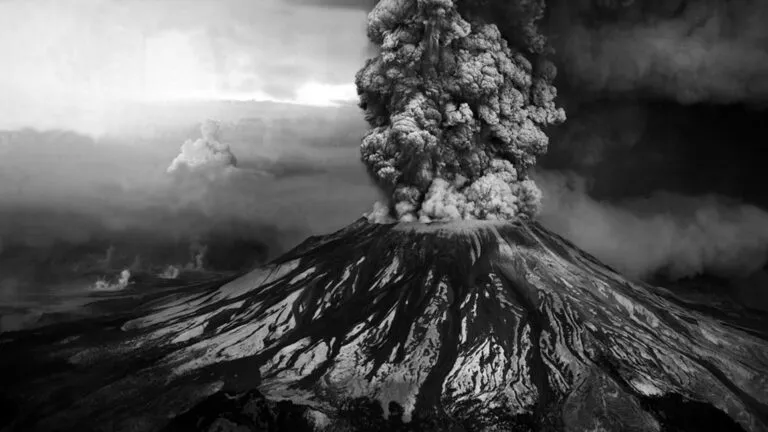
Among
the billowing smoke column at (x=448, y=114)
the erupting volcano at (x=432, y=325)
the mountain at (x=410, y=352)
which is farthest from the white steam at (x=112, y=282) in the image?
the billowing smoke column at (x=448, y=114)

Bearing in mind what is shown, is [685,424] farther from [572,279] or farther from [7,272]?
[7,272]

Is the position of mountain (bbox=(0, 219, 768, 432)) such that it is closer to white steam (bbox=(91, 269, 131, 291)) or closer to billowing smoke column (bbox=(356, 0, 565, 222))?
billowing smoke column (bbox=(356, 0, 565, 222))

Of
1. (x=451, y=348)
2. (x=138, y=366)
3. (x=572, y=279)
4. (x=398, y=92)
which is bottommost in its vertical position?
(x=138, y=366)

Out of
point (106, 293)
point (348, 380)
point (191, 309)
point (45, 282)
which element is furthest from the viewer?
point (45, 282)

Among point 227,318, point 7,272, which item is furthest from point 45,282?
point 227,318

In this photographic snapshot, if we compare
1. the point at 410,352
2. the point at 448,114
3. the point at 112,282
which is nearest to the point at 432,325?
the point at 410,352

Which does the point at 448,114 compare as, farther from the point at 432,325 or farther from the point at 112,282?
the point at 112,282

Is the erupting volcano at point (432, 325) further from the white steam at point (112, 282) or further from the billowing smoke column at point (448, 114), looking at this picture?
the white steam at point (112, 282)
